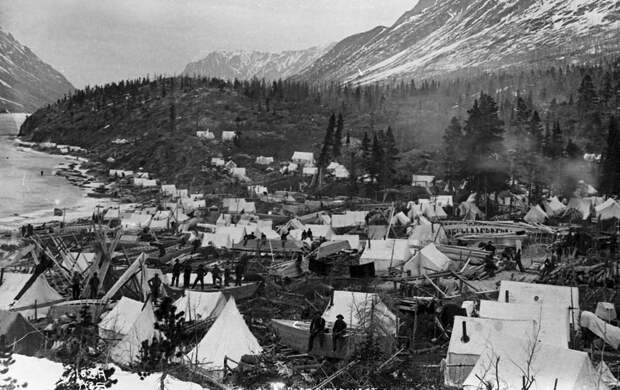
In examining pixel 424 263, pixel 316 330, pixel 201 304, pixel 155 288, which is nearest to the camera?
pixel 316 330

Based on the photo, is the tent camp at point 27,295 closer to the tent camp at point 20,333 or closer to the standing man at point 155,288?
the standing man at point 155,288

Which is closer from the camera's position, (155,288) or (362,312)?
(362,312)

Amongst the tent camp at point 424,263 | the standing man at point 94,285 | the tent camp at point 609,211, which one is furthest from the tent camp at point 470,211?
the standing man at point 94,285

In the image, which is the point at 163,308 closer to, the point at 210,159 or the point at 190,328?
the point at 190,328

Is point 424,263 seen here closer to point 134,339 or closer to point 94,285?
point 94,285

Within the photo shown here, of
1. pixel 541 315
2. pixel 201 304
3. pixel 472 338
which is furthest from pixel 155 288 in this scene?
pixel 541 315

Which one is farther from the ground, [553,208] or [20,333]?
[20,333]

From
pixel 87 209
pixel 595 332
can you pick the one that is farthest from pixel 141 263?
pixel 87 209
